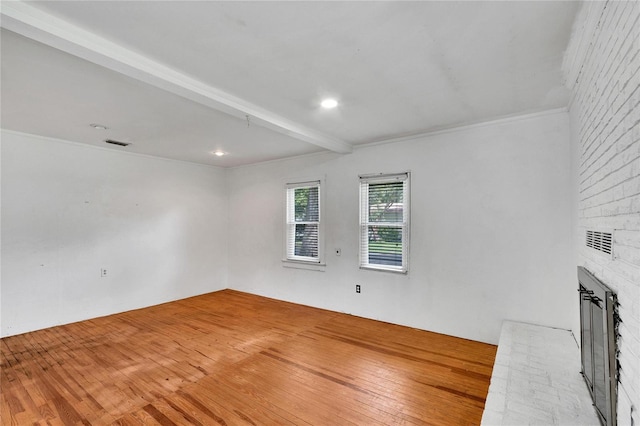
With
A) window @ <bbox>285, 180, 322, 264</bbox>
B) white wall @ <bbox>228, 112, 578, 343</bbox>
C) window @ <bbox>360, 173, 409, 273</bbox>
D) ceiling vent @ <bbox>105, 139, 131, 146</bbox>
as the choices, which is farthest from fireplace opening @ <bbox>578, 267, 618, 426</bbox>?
ceiling vent @ <bbox>105, 139, 131, 146</bbox>

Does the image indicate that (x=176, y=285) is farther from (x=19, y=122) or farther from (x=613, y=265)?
(x=613, y=265)

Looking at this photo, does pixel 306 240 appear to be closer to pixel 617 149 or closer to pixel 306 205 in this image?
pixel 306 205

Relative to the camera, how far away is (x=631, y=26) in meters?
1.26

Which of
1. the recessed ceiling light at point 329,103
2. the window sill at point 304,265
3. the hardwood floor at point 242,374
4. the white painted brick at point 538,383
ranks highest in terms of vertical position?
the recessed ceiling light at point 329,103

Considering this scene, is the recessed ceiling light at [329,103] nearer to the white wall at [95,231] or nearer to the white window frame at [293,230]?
the white window frame at [293,230]

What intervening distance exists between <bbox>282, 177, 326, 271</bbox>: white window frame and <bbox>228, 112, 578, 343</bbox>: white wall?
121 mm

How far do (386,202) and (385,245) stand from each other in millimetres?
618

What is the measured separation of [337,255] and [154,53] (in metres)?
3.56

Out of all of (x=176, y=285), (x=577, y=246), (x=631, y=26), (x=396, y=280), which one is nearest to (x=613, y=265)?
(x=631, y=26)

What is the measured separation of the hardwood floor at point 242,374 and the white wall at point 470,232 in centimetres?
37

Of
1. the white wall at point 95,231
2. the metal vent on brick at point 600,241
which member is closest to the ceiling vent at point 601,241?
the metal vent on brick at point 600,241

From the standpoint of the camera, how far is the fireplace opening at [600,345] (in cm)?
154

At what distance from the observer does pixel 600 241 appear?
1.88 meters

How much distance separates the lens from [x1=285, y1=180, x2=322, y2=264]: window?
5.21 meters
